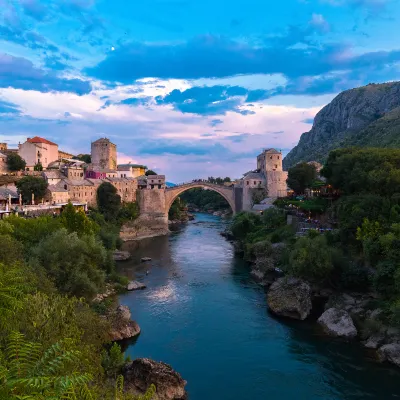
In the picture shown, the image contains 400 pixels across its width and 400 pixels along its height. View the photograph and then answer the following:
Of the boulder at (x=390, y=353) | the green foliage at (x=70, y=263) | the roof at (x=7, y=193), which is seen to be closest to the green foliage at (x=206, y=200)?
the roof at (x=7, y=193)

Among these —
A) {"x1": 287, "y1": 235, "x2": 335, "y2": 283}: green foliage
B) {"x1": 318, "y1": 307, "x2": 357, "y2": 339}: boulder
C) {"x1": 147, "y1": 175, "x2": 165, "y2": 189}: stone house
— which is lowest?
{"x1": 318, "y1": 307, "x2": 357, "y2": 339}: boulder

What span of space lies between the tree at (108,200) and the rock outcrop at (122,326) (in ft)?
81.9

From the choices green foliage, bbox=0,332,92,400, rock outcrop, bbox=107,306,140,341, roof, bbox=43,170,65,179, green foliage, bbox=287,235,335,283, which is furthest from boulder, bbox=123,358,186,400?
roof, bbox=43,170,65,179

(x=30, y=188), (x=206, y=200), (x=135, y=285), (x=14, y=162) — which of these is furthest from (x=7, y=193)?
(x=206, y=200)

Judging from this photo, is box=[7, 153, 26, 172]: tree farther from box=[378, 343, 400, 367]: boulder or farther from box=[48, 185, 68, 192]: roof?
box=[378, 343, 400, 367]: boulder

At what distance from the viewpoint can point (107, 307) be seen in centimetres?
1773

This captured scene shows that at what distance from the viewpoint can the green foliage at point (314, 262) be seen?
18.5 m

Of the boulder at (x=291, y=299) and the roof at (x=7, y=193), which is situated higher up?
the roof at (x=7, y=193)

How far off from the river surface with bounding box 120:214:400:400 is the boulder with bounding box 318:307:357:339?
0.51m

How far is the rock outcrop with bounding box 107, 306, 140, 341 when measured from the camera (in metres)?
14.9

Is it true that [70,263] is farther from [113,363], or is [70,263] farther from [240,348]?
[240,348]

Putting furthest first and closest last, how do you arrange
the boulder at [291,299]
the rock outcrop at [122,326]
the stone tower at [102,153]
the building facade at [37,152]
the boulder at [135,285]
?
the stone tower at [102,153]
the building facade at [37,152]
the boulder at [135,285]
the boulder at [291,299]
the rock outcrop at [122,326]

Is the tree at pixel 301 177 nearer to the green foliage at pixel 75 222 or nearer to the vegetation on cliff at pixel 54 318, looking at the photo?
the vegetation on cliff at pixel 54 318

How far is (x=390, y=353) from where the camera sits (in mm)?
12984
